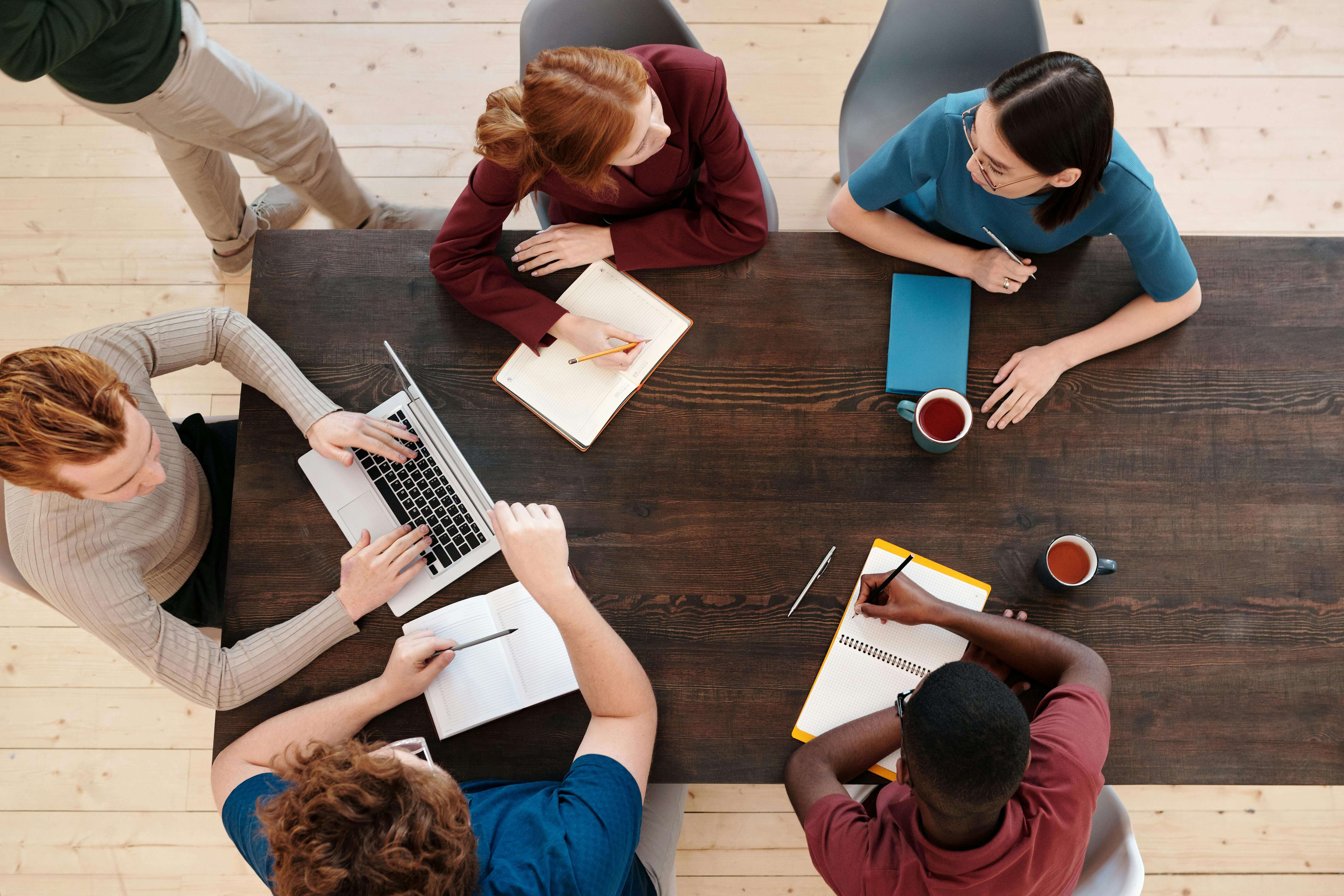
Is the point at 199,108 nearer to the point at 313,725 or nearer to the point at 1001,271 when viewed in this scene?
the point at 313,725

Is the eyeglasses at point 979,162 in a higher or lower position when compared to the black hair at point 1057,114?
lower

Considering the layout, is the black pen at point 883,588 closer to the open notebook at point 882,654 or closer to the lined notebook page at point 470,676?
the open notebook at point 882,654

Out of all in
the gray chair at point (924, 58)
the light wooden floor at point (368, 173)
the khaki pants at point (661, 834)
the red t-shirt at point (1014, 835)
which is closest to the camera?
the red t-shirt at point (1014, 835)

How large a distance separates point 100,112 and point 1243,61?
3208 millimetres

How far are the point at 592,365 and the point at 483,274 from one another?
264mm

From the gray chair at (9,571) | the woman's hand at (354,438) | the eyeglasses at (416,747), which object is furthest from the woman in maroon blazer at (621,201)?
the gray chair at (9,571)

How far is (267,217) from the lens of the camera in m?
2.39

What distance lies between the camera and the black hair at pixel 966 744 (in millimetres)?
1045

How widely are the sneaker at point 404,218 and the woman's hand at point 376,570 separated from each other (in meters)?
1.28

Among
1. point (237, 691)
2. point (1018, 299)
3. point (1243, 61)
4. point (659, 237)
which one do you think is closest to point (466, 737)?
point (237, 691)

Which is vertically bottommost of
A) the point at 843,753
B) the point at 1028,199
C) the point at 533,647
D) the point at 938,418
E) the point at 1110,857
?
the point at 1110,857

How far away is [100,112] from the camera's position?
5.80 feet

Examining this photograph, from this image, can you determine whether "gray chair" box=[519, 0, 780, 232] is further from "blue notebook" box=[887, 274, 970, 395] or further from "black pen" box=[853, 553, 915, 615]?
"black pen" box=[853, 553, 915, 615]

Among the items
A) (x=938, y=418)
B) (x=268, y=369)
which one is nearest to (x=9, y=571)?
(x=268, y=369)
